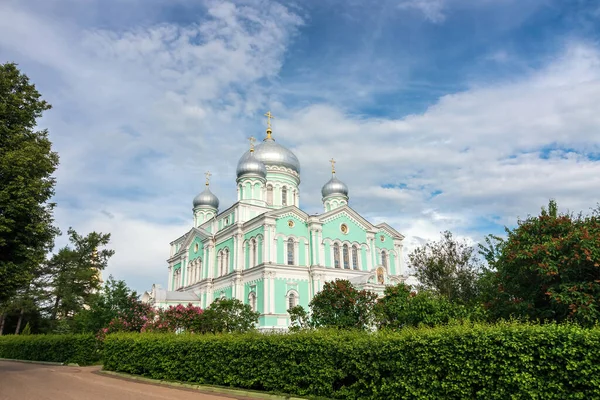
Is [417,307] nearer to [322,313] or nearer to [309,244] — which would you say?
[322,313]

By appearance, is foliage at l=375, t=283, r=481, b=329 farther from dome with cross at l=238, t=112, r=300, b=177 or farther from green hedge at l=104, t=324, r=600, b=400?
dome with cross at l=238, t=112, r=300, b=177

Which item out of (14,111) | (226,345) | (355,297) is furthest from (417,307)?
(14,111)

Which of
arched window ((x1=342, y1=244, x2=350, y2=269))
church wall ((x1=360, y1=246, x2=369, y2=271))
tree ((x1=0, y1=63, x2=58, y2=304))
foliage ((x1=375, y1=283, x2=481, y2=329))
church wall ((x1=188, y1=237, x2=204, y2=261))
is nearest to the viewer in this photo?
→ foliage ((x1=375, y1=283, x2=481, y2=329))

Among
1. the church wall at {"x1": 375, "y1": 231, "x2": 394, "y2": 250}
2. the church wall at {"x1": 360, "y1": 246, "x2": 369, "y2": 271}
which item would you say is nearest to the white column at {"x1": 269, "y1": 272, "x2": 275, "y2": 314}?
the church wall at {"x1": 360, "y1": 246, "x2": 369, "y2": 271}

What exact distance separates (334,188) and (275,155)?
6.64m

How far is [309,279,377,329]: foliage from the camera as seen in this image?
17.0 m

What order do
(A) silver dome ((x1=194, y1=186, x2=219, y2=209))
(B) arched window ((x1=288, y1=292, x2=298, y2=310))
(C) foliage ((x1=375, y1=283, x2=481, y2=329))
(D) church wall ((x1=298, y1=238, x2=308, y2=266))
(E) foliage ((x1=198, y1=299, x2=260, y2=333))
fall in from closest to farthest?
(C) foliage ((x1=375, y1=283, x2=481, y2=329)) → (E) foliage ((x1=198, y1=299, x2=260, y2=333)) → (B) arched window ((x1=288, y1=292, x2=298, y2=310)) → (D) church wall ((x1=298, y1=238, x2=308, y2=266)) → (A) silver dome ((x1=194, y1=186, x2=219, y2=209))

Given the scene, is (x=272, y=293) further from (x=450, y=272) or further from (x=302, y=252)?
(x=450, y=272)

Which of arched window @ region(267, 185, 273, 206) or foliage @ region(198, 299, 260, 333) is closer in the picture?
foliage @ region(198, 299, 260, 333)

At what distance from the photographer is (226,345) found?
40.8 feet

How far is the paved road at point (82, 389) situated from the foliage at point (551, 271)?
31.6 ft

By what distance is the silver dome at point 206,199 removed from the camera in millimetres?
44812

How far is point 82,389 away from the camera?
41.6ft

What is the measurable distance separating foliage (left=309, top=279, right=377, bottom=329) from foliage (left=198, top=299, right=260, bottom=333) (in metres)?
3.57
